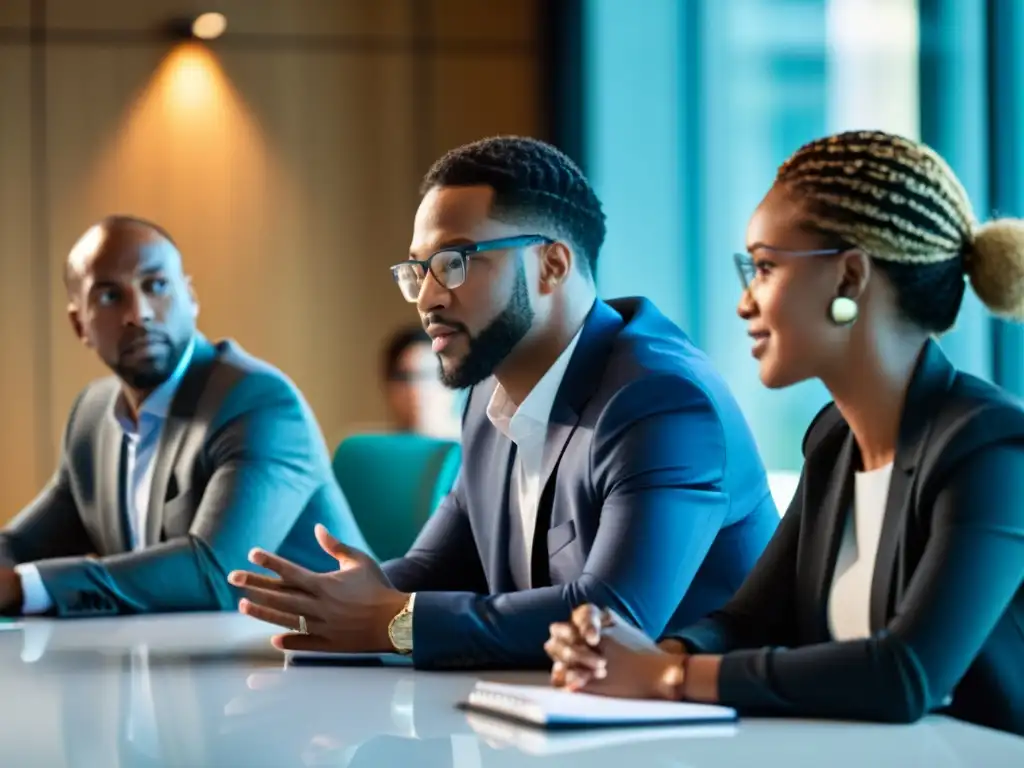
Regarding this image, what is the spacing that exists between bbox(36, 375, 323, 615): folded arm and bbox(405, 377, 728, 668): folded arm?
946 mm

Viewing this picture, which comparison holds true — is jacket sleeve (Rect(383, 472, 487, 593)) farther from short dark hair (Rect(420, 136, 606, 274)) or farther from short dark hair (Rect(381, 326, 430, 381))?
short dark hair (Rect(381, 326, 430, 381))

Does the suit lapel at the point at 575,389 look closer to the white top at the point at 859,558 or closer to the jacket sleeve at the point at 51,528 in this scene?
the white top at the point at 859,558

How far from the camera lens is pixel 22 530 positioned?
3.40 metres

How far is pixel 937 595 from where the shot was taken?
4.99ft

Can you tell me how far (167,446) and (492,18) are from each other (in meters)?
3.85

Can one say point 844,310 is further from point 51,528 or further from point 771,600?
point 51,528

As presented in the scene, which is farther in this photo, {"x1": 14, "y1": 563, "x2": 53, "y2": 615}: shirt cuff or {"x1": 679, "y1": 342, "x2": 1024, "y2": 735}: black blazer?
{"x1": 14, "y1": 563, "x2": 53, "y2": 615}: shirt cuff

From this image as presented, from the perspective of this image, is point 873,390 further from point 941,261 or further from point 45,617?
point 45,617

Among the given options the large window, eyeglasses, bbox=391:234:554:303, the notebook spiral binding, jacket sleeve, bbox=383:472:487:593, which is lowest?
the notebook spiral binding

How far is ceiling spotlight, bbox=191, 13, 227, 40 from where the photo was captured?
6426 mm

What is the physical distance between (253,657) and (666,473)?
25.4 inches

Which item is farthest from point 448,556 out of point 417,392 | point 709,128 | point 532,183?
point 417,392

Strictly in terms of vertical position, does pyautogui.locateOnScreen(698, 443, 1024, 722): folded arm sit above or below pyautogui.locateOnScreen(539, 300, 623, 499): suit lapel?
below

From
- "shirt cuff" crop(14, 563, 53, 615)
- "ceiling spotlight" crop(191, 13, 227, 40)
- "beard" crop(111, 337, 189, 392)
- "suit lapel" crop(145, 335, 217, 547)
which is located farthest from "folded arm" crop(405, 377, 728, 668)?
"ceiling spotlight" crop(191, 13, 227, 40)
